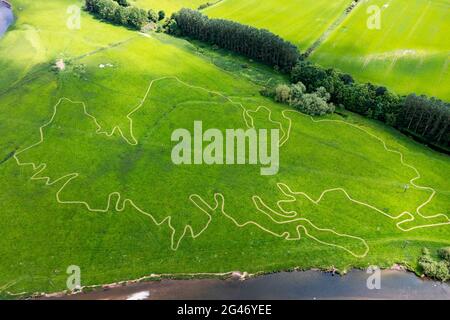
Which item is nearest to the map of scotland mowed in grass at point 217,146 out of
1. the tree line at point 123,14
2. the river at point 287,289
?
the tree line at point 123,14

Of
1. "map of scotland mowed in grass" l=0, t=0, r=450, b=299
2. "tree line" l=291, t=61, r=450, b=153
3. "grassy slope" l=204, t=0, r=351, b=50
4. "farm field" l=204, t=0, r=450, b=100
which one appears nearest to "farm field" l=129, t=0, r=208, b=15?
"grassy slope" l=204, t=0, r=351, b=50

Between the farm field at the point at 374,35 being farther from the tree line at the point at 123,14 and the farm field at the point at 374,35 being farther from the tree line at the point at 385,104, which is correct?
the tree line at the point at 123,14

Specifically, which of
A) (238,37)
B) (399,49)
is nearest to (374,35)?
(399,49)

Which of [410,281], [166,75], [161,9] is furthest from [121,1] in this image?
[410,281]

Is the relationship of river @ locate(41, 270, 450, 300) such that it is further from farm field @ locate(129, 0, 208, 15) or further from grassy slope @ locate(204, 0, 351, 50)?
farm field @ locate(129, 0, 208, 15)

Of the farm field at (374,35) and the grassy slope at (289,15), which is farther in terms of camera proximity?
the grassy slope at (289,15)

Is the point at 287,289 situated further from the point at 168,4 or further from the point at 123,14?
the point at 168,4
